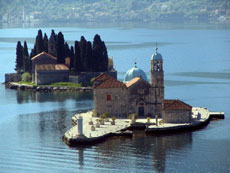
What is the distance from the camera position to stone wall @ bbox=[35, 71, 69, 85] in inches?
5143

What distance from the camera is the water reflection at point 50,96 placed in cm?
11656

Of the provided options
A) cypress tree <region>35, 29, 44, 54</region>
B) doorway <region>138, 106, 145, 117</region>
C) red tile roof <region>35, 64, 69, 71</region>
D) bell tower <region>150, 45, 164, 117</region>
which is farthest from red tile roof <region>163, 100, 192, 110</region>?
cypress tree <region>35, 29, 44, 54</region>

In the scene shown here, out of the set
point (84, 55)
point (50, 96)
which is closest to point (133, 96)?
point (50, 96)

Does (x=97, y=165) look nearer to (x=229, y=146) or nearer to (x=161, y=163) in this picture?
(x=161, y=163)

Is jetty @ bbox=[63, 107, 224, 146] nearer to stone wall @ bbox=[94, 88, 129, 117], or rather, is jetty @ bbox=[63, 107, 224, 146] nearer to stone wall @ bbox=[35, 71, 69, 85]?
stone wall @ bbox=[94, 88, 129, 117]

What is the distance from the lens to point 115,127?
288ft

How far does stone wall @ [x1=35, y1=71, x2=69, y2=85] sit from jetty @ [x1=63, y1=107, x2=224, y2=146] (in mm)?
37565

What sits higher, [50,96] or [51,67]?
[51,67]

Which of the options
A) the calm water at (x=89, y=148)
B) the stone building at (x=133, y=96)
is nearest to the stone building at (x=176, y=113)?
the calm water at (x=89, y=148)

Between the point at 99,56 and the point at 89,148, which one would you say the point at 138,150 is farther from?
the point at 99,56

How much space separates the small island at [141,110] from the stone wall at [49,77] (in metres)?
34.5

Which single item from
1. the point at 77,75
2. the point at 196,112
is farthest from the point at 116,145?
the point at 77,75

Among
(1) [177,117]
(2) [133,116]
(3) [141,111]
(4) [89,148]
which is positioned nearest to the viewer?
(4) [89,148]

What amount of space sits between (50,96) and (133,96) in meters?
29.5
